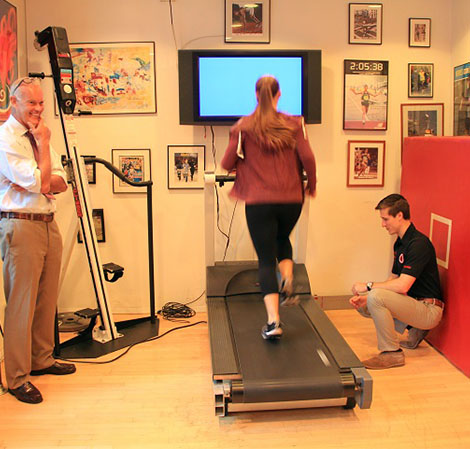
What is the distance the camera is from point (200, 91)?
14.2 feet

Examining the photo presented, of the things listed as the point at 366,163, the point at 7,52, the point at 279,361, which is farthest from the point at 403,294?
the point at 7,52

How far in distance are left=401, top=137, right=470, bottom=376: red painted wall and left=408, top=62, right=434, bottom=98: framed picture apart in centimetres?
71

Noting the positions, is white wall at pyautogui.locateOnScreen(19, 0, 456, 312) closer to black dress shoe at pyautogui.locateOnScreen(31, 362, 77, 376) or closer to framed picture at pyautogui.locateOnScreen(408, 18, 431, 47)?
framed picture at pyautogui.locateOnScreen(408, 18, 431, 47)

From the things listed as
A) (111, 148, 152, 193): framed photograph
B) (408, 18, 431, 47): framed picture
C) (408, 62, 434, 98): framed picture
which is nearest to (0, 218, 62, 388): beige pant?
(111, 148, 152, 193): framed photograph

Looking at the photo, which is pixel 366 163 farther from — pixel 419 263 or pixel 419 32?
pixel 419 263

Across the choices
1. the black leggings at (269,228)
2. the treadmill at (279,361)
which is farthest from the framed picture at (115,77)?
the black leggings at (269,228)

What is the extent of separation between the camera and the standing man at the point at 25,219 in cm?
298

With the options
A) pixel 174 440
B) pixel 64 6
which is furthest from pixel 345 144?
pixel 174 440

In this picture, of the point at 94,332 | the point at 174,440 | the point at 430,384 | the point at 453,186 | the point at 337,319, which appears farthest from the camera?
the point at 337,319

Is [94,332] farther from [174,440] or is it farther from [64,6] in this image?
[64,6]

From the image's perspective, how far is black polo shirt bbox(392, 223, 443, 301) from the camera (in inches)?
138

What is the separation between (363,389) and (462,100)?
2.83 metres

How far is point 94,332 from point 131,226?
3.26ft

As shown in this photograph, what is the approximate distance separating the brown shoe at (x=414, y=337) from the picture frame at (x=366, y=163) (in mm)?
1418
